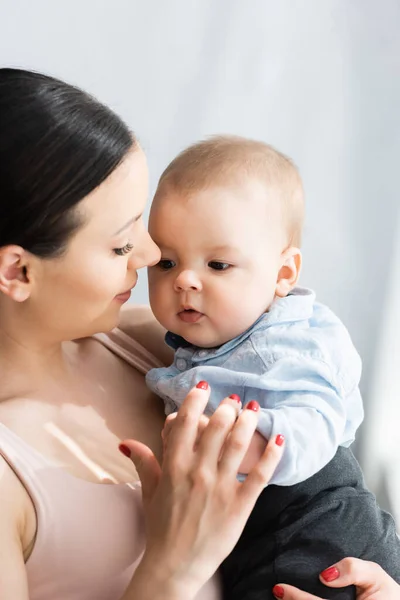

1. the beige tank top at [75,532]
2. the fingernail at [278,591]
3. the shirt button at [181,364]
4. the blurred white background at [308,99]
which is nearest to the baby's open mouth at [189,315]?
the shirt button at [181,364]

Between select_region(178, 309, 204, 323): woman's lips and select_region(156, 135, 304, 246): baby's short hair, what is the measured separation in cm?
21

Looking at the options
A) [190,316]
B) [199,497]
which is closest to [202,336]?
[190,316]

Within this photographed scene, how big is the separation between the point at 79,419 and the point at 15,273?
0.31 metres

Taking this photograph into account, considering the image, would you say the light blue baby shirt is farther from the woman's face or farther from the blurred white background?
the blurred white background

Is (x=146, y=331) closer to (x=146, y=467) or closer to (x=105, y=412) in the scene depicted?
(x=105, y=412)

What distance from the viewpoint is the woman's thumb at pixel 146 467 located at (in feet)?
4.72

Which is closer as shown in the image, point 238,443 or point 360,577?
point 238,443

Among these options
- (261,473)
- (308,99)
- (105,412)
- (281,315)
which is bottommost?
(105,412)

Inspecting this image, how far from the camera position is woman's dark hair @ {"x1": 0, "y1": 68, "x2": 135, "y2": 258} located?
1358mm

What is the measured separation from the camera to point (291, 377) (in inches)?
59.7

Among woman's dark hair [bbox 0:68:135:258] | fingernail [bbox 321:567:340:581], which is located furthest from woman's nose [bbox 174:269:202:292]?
fingernail [bbox 321:567:340:581]

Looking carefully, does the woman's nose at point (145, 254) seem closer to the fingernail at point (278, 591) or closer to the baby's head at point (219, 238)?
the baby's head at point (219, 238)

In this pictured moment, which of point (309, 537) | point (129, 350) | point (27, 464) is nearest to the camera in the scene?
point (27, 464)

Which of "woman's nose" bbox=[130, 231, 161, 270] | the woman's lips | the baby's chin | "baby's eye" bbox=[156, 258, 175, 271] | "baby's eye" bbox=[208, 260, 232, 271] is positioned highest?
"woman's nose" bbox=[130, 231, 161, 270]
